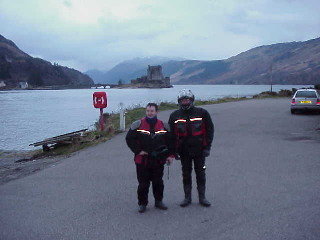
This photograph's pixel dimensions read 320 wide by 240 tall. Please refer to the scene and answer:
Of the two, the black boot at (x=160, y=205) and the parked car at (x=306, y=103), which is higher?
the parked car at (x=306, y=103)

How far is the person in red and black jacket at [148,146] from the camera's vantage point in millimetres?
5613

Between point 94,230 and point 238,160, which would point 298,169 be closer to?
point 238,160

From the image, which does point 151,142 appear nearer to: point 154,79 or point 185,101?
point 185,101

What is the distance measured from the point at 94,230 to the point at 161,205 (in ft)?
3.89

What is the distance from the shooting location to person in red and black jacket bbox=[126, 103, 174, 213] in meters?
5.61

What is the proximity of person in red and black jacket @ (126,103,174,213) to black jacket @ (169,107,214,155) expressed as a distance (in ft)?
0.54

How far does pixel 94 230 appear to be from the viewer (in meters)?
4.95

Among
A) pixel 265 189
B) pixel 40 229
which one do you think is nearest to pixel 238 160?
pixel 265 189

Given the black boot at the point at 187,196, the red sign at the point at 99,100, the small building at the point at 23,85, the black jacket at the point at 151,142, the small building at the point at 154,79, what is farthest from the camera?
the small building at the point at 23,85

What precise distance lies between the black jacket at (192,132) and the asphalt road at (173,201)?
0.86 m

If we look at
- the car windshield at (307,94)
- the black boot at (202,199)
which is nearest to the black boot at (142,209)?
the black boot at (202,199)

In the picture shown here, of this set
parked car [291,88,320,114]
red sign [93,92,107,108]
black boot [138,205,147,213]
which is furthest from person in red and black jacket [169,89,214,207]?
parked car [291,88,320,114]

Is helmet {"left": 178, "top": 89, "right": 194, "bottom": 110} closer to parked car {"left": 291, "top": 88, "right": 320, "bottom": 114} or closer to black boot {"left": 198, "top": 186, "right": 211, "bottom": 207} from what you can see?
black boot {"left": 198, "top": 186, "right": 211, "bottom": 207}

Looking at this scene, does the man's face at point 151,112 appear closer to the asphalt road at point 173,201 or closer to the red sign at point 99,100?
the asphalt road at point 173,201
